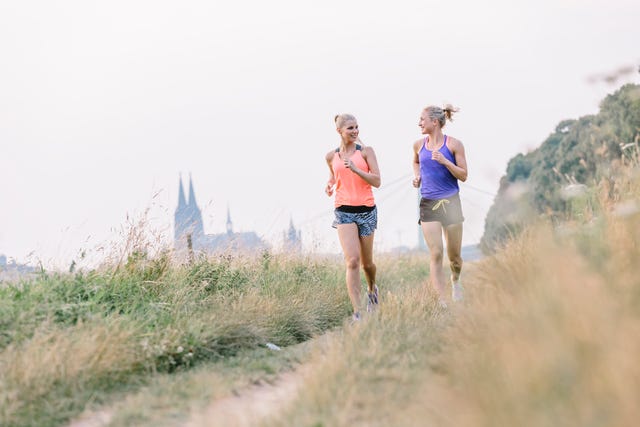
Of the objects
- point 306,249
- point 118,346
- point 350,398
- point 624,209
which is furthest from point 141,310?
point 306,249

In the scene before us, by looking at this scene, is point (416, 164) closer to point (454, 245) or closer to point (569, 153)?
point (454, 245)

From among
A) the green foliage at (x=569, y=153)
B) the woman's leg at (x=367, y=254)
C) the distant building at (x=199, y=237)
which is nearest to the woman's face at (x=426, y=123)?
the woman's leg at (x=367, y=254)

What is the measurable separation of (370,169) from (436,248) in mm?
1079

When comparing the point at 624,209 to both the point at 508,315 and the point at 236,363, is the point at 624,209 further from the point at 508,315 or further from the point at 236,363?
the point at 236,363

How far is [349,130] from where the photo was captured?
7.84 metres

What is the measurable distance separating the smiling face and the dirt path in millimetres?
2955

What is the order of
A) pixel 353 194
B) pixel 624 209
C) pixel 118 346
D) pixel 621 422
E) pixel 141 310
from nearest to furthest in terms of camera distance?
pixel 621 422
pixel 624 209
pixel 118 346
pixel 141 310
pixel 353 194

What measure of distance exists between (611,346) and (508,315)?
157 centimetres

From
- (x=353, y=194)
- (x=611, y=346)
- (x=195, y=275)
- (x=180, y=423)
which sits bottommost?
(x=180, y=423)

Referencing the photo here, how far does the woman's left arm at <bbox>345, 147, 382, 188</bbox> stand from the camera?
759 cm

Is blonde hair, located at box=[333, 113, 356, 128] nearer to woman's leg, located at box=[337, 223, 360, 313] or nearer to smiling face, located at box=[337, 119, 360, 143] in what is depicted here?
smiling face, located at box=[337, 119, 360, 143]

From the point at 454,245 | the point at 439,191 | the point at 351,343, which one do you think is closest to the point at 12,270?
the point at 351,343

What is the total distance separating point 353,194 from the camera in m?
7.77

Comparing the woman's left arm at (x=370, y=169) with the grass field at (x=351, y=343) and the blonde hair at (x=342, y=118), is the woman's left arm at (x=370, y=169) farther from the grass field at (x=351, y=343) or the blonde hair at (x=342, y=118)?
the grass field at (x=351, y=343)
